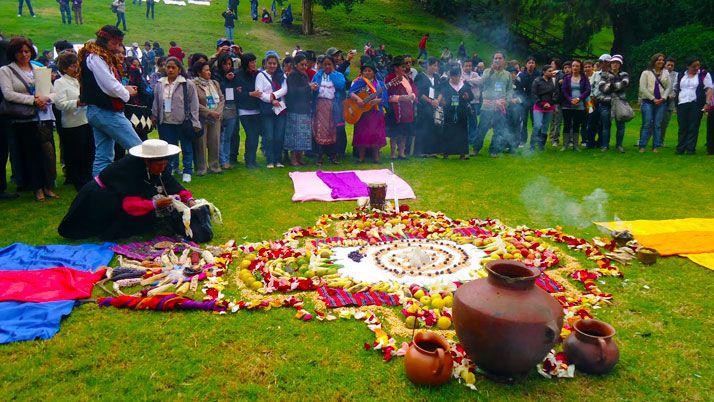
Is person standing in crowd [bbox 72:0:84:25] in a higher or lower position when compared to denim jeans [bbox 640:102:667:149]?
higher

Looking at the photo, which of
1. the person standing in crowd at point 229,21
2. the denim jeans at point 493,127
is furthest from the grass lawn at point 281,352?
the person standing in crowd at point 229,21

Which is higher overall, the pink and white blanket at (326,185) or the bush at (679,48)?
the bush at (679,48)

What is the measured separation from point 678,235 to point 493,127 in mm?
6203

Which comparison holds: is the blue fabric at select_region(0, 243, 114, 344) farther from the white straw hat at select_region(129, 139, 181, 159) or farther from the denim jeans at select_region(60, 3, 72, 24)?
the denim jeans at select_region(60, 3, 72, 24)

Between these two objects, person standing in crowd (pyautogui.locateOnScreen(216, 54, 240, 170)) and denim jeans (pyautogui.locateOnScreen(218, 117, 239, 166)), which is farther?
denim jeans (pyautogui.locateOnScreen(218, 117, 239, 166))

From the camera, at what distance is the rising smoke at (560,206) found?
7.20 m

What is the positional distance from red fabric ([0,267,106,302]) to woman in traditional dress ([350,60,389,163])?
6624 mm

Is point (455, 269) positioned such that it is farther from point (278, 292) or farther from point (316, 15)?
point (316, 15)

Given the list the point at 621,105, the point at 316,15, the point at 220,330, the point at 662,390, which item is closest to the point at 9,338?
the point at 220,330

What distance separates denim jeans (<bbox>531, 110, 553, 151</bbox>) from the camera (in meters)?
12.1

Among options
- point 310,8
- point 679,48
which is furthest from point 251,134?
point 310,8

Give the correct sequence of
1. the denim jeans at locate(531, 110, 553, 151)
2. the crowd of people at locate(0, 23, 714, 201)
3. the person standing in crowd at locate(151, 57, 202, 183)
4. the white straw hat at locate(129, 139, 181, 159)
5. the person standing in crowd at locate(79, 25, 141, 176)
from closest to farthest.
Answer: the white straw hat at locate(129, 139, 181, 159)
the person standing in crowd at locate(79, 25, 141, 176)
the crowd of people at locate(0, 23, 714, 201)
the person standing in crowd at locate(151, 57, 202, 183)
the denim jeans at locate(531, 110, 553, 151)

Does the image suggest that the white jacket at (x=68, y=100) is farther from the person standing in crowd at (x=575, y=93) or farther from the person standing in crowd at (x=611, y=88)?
the person standing in crowd at (x=611, y=88)

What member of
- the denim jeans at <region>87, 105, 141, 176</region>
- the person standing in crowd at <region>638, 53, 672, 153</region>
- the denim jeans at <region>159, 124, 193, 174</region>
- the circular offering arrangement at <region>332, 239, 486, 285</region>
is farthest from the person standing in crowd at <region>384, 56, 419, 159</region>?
the denim jeans at <region>87, 105, 141, 176</region>
